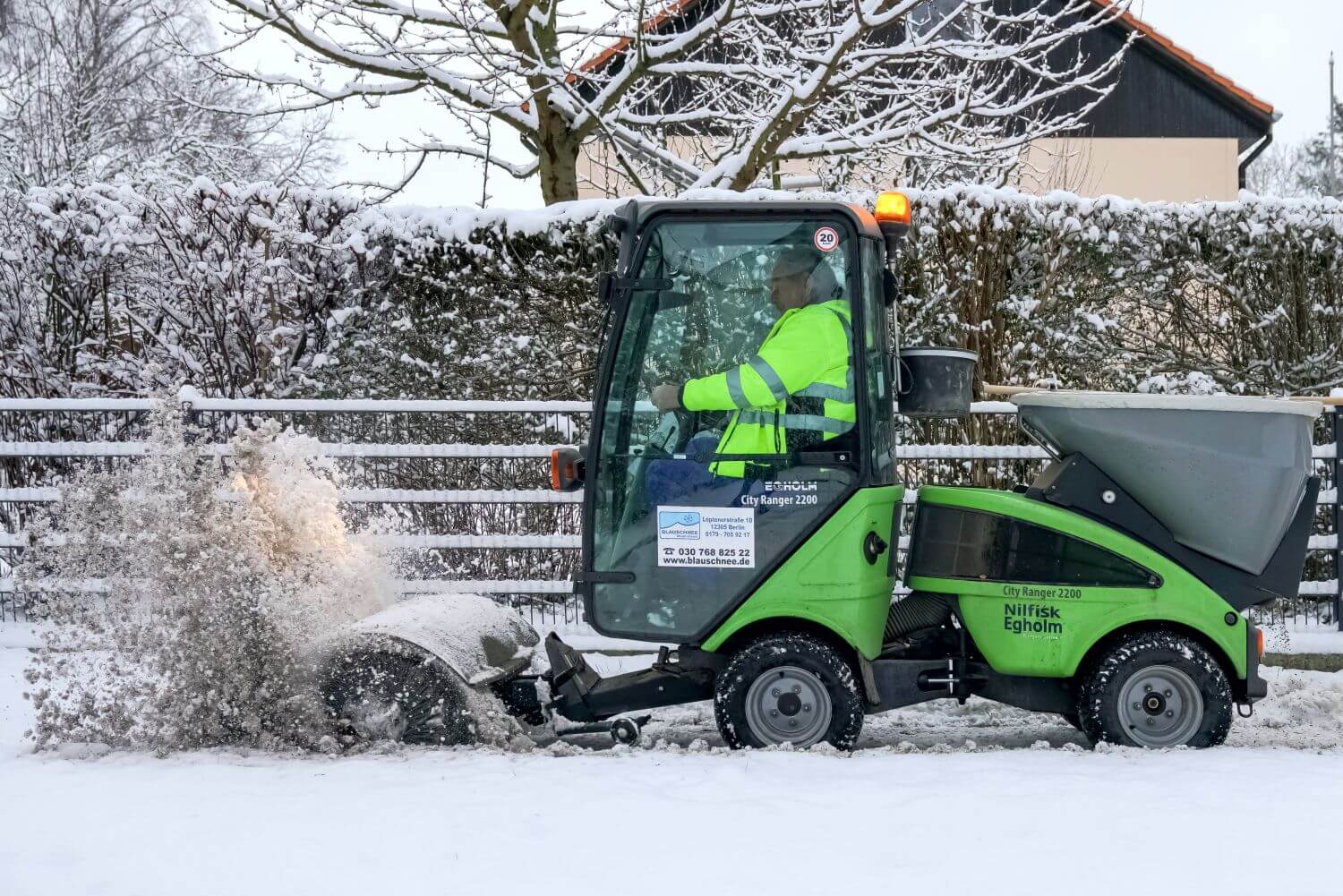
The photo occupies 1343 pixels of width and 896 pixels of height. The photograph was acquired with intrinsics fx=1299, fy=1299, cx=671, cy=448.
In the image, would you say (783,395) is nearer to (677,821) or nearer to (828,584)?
(828,584)

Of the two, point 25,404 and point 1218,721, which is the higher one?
point 25,404

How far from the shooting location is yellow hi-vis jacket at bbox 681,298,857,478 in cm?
456

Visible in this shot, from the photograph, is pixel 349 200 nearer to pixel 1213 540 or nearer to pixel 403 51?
pixel 403 51

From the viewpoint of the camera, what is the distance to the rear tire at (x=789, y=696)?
461cm

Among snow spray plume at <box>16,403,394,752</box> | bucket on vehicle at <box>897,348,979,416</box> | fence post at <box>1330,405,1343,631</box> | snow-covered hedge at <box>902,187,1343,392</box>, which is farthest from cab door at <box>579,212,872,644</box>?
fence post at <box>1330,405,1343,631</box>

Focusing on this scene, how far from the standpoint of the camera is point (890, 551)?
4852 mm

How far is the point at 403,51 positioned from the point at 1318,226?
6341 millimetres

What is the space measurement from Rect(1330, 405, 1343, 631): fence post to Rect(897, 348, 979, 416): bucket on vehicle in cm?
320

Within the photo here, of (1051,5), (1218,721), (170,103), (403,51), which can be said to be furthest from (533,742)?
(1051,5)

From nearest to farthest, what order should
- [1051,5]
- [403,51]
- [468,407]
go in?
[468,407] → [403,51] → [1051,5]

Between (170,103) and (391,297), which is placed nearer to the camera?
(391,297)

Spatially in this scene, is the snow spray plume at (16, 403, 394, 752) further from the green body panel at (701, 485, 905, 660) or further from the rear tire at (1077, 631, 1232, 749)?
the rear tire at (1077, 631, 1232, 749)

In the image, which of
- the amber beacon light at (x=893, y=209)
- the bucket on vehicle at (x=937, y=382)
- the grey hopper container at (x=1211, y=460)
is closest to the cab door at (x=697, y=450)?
the amber beacon light at (x=893, y=209)

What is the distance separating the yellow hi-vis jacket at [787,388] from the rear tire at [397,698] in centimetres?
126
